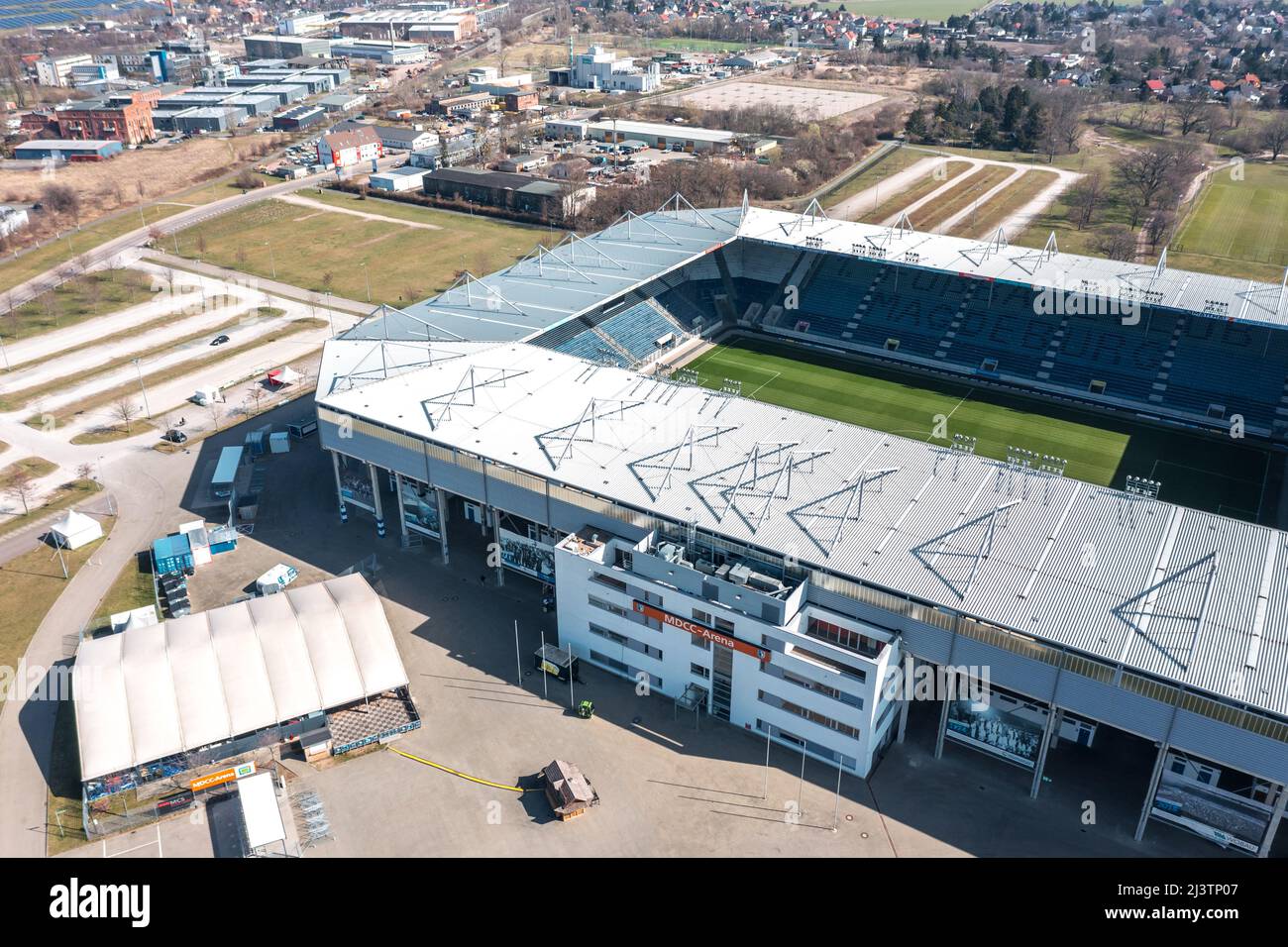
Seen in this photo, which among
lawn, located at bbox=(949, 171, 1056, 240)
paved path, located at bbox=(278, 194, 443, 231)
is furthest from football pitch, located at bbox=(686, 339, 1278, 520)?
paved path, located at bbox=(278, 194, 443, 231)

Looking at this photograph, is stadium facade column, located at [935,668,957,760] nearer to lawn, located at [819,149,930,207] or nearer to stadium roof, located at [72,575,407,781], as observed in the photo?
stadium roof, located at [72,575,407,781]

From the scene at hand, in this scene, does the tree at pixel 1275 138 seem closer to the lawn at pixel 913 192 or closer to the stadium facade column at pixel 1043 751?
the lawn at pixel 913 192

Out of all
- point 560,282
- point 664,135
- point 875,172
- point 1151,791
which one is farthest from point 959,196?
point 1151,791

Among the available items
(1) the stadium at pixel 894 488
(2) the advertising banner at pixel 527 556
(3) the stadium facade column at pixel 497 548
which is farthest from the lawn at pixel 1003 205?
(3) the stadium facade column at pixel 497 548

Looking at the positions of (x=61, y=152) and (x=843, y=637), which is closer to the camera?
(x=843, y=637)

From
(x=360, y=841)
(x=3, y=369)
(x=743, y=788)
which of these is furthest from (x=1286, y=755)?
(x=3, y=369)

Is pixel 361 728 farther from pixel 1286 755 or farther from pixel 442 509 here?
pixel 1286 755

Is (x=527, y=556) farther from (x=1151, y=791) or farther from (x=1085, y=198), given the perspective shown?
(x=1085, y=198)
